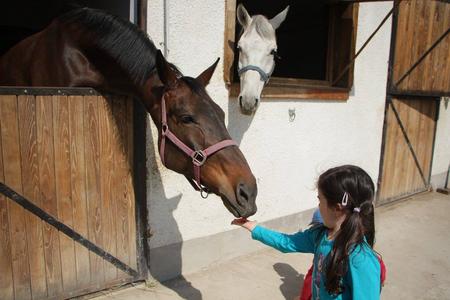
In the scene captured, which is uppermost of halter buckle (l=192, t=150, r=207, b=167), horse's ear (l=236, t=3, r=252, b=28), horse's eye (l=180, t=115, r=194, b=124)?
horse's ear (l=236, t=3, r=252, b=28)

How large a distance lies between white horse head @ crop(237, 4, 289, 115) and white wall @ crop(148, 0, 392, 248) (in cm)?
30

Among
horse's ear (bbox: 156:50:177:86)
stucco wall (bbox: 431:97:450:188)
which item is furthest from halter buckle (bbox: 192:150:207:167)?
stucco wall (bbox: 431:97:450:188)

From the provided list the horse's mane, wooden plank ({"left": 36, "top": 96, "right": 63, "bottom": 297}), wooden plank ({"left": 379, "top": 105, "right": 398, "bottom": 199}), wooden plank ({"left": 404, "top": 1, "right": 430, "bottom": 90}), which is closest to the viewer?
the horse's mane

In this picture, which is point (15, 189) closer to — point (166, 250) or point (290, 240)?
point (166, 250)

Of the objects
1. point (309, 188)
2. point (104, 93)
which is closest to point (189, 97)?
point (104, 93)

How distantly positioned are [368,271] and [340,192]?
31cm

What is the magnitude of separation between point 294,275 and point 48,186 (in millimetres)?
2184

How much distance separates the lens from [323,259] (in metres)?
1.50

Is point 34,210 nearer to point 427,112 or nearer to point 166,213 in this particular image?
point 166,213

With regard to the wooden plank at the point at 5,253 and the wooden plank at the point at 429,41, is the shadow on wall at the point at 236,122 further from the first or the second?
the wooden plank at the point at 429,41

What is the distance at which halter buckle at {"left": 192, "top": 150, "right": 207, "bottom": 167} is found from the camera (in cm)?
181

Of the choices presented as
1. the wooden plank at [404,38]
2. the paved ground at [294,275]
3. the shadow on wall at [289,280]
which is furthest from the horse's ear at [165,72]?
the wooden plank at [404,38]

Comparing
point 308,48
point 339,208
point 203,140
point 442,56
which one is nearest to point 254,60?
point 203,140

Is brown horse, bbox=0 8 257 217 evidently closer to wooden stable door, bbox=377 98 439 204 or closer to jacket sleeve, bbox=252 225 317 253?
jacket sleeve, bbox=252 225 317 253
